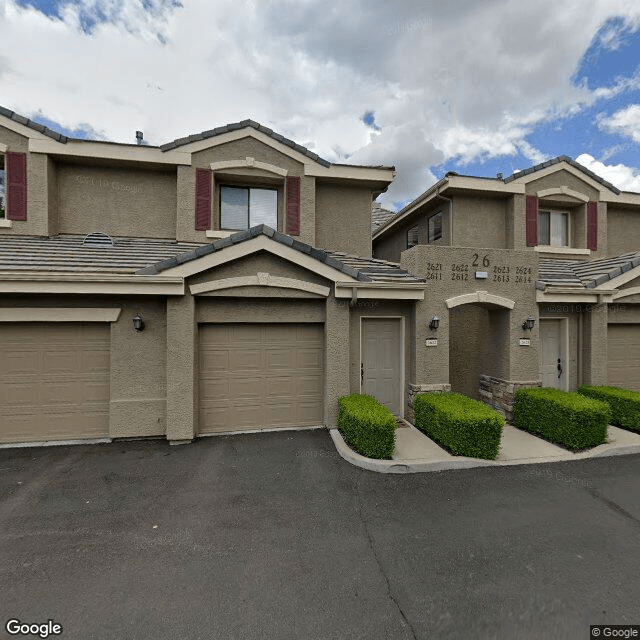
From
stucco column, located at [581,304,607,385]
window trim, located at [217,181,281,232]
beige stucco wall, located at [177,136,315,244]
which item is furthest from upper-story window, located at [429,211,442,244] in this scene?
window trim, located at [217,181,281,232]

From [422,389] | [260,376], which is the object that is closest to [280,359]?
[260,376]

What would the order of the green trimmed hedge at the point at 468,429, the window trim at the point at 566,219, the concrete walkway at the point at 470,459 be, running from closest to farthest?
1. the concrete walkway at the point at 470,459
2. the green trimmed hedge at the point at 468,429
3. the window trim at the point at 566,219

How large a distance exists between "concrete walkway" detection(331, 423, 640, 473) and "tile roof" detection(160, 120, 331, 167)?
25.8 ft

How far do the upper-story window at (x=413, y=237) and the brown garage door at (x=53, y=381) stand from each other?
36.3 feet

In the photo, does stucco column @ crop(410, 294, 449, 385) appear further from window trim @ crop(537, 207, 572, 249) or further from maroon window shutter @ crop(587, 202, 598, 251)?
maroon window shutter @ crop(587, 202, 598, 251)

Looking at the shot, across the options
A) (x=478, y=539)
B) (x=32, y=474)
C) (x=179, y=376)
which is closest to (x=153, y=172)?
(x=179, y=376)

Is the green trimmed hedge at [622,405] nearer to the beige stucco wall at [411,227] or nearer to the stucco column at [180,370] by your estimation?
the beige stucco wall at [411,227]

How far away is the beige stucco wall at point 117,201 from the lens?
8523 millimetres

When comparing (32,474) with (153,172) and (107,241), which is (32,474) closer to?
(107,241)

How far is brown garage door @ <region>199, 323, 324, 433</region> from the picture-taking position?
22.5 feet

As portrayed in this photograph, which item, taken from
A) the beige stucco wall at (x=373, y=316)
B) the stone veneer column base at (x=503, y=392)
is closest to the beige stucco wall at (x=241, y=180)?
the beige stucco wall at (x=373, y=316)

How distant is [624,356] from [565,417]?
4725 mm

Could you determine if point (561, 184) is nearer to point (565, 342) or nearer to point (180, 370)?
point (565, 342)

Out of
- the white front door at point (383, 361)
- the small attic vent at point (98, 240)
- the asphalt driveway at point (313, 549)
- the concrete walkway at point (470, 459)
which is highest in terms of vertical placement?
the small attic vent at point (98, 240)
